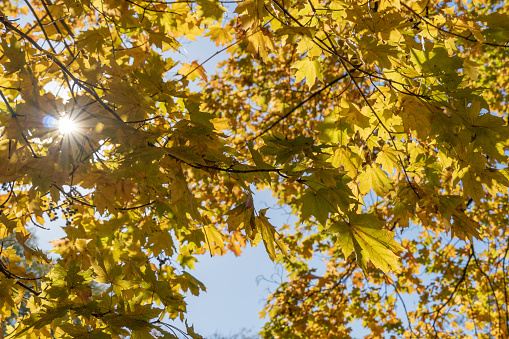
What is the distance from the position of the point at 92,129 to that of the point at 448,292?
237 inches

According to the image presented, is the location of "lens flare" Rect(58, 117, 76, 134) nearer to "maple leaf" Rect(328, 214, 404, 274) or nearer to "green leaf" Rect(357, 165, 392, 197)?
"maple leaf" Rect(328, 214, 404, 274)

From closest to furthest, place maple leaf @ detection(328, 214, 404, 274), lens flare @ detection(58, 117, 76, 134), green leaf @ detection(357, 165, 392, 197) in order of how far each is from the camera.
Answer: maple leaf @ detection(328, 214, 404, 274), lens flare @ detection(58, 117, 76, 134), green leaf @ detection(357, 165, 392, 197)

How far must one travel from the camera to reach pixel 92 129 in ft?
A: 5.42

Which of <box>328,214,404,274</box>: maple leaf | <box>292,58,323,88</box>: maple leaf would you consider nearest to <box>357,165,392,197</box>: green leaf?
<box>292,58,323,88</box>: maple leaf

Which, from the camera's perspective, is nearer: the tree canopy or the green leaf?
the tree canopy

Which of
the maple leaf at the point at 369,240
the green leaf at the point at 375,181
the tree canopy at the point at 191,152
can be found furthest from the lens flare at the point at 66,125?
the green leaf at the point at 375,181

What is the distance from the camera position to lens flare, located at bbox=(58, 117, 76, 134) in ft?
5.12

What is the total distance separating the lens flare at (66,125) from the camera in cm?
156

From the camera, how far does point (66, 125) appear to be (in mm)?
1598

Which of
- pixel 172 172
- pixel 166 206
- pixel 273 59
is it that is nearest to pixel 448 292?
pixel 273 59

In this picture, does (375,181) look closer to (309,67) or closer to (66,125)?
(309,67)

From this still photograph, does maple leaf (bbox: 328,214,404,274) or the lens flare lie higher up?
the lens flare

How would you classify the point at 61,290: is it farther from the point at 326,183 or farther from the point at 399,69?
the point at 399,69

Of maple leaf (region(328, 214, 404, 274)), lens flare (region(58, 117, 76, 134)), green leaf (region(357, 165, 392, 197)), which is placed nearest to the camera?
maple leaf (region(328, 214, 404, 274))
